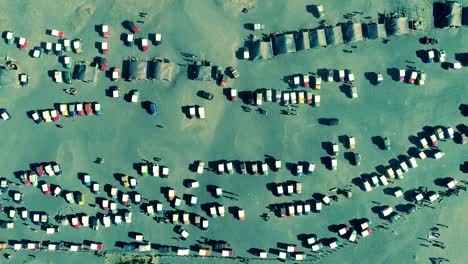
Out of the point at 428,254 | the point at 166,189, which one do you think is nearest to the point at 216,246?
the point at 166,189

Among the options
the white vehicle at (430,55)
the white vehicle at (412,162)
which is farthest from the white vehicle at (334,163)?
the white vehicle at (430,55)

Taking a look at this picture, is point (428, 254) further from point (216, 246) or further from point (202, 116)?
point (202, 116)

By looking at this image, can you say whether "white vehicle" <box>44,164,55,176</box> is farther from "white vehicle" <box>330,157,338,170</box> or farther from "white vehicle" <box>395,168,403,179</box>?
"white vehicle" <box>395,168,403,179</box>

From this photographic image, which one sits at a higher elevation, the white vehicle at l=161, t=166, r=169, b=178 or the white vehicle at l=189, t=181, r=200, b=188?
the white vehicle at l=161, t=166, r=169, b=178

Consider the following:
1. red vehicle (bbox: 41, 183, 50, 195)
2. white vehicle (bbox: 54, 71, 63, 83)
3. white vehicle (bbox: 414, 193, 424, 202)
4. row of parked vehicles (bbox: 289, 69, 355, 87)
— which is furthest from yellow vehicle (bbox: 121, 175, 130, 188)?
white vehicle (bbox: 414, 193, 424, 202)

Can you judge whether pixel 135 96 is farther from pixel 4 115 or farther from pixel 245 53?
pixel 4 115

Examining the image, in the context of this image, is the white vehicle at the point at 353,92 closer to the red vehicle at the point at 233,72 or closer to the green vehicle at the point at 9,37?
the red vehicle at the point at 233,72

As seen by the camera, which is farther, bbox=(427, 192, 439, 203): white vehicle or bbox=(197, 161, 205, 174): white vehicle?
bbox=(427, 192, 439, 203): white vehicle
